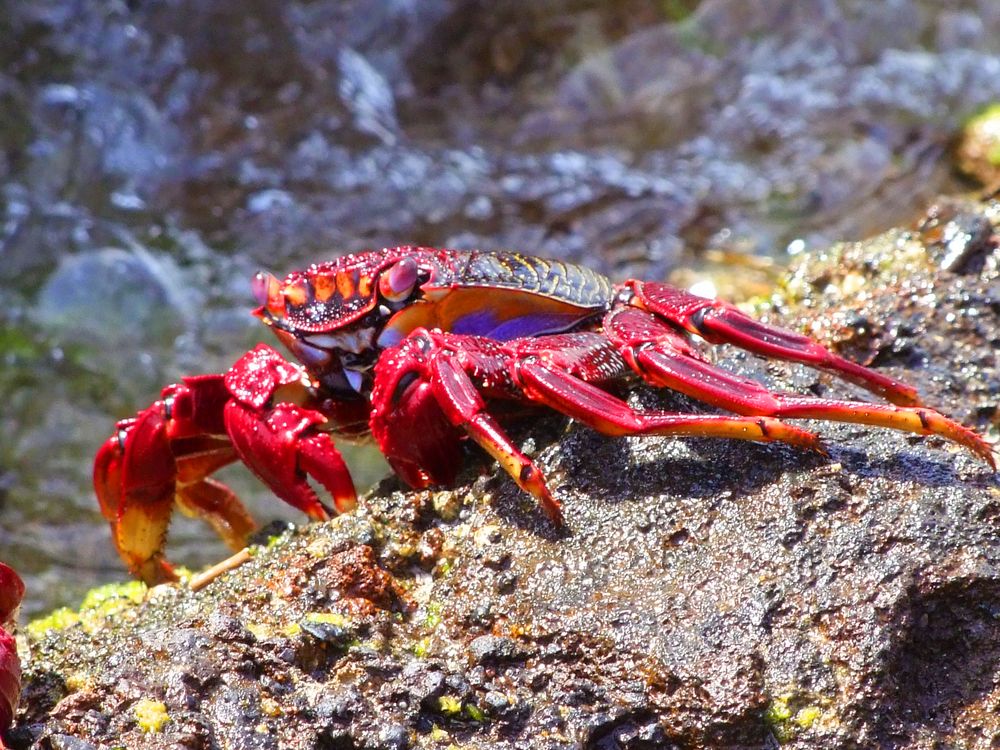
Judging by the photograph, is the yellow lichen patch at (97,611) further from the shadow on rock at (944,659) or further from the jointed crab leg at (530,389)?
the shadow on rock at (944,659)

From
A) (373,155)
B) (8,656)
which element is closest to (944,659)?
(8,656)

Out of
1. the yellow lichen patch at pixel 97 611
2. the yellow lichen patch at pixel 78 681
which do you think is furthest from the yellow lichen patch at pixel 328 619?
the yellow lichen patch at pixel 97 611

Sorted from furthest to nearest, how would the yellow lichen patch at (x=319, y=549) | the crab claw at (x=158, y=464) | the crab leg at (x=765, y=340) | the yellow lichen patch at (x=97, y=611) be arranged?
the crab claw at (x=158, y=464)
the yellow lichen patch at (x=97, y=611)
the crab leg at (x=765, y=340)
the yellow lichen patch at (x=319, y=549)

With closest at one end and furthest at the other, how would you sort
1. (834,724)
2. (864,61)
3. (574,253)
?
1. (834,724)
2. (574,253)
3. (864,61)

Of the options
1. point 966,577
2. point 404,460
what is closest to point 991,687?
point 966,577

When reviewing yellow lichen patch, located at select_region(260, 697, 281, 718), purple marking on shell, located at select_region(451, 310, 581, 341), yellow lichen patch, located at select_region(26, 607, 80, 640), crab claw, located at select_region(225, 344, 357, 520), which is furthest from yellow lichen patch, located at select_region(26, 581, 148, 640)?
purple marking on shell, located at select_region(451, 310, 581, 341)

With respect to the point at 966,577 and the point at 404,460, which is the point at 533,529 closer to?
the point at 404,460
